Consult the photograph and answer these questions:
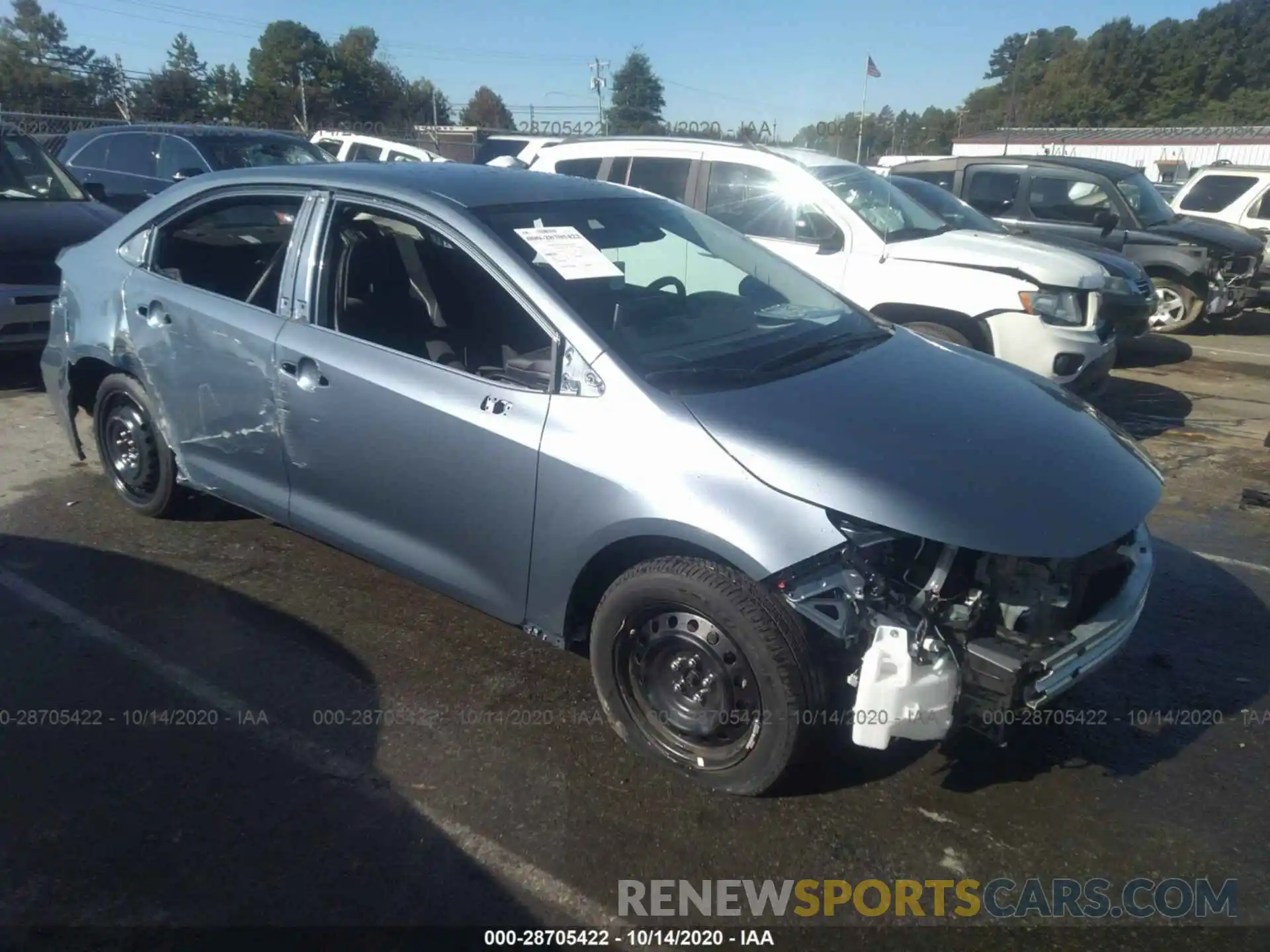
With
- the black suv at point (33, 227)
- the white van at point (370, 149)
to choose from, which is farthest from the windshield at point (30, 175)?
the white van at point (370, 149)

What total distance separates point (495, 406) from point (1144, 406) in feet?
21.1

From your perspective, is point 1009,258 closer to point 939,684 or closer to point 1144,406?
point 1144,406

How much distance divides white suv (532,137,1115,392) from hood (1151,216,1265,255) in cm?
463

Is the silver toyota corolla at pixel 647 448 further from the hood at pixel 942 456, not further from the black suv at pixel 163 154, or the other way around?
the black suv at pixel 163 154

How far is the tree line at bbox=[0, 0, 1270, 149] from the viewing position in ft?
139

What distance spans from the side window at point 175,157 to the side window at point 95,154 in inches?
44.2

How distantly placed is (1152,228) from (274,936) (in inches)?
447

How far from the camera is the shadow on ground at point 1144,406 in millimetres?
7152

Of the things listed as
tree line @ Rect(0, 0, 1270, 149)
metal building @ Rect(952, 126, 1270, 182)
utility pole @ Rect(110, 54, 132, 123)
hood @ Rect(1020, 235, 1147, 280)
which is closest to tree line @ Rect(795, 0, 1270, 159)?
tree line @ Rect(0, 0, 1270, 149)

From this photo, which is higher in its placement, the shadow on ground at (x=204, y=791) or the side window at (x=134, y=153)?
the side window at (x=134, y=153)

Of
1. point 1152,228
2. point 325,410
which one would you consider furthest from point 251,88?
point 325,410

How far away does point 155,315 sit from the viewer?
4.38 meters

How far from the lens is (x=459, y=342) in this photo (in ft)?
12.2

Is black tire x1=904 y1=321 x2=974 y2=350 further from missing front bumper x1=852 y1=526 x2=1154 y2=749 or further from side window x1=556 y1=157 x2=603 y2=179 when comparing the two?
missing front bumper x1=852 y1=526 x2=1154 y2=749
